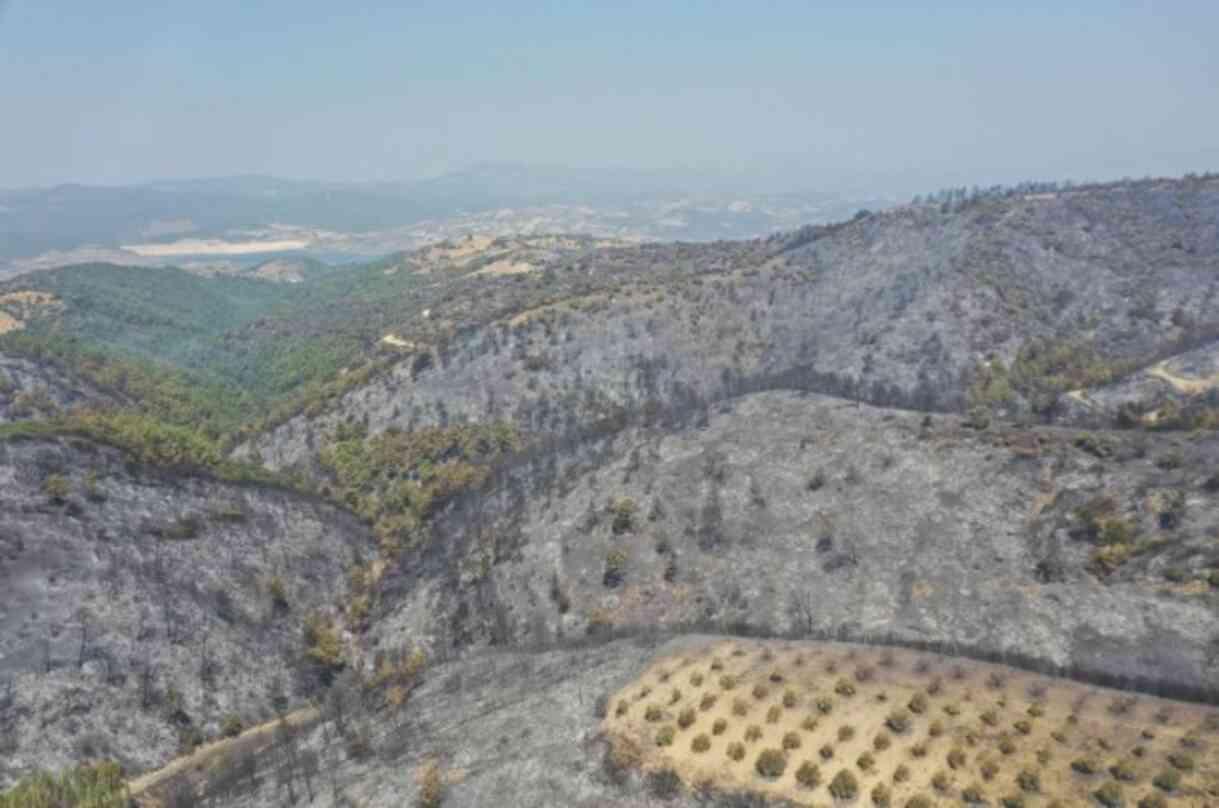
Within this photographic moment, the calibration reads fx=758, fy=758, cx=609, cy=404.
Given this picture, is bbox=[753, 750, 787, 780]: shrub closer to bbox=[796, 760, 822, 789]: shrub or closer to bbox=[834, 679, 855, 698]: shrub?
bbox=[796, 760, 822, 789]: shrub

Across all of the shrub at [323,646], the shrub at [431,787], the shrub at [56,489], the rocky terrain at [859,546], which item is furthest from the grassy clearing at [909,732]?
the shrub at [56,489]

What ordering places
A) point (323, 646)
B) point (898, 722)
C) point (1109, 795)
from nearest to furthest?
1. point (1109, 795)
2. point (898, 722)
3. point (323, 646)

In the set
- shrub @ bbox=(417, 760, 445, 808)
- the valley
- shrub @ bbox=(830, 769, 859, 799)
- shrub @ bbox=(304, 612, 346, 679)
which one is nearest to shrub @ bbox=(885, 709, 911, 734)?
the valley

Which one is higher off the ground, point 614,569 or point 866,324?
point 866,324

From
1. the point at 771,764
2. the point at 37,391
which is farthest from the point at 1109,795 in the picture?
the point at 37,391

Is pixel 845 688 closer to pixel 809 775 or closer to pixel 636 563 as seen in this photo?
pixel 809 775

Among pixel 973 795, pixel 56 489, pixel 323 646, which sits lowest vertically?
pixel 323 646

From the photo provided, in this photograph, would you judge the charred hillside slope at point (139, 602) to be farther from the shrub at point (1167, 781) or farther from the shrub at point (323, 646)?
the shrub at point (1167, 781)
